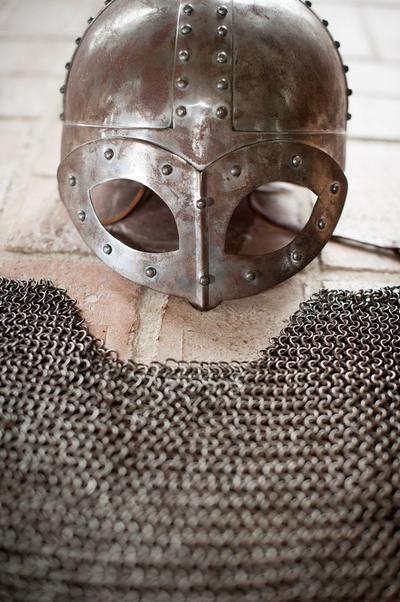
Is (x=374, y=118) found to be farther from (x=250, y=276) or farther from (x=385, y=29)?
(x=250, y=276)

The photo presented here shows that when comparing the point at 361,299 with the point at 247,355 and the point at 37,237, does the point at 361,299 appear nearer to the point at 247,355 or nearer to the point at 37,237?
the point at 247,355

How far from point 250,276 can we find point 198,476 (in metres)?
0.54

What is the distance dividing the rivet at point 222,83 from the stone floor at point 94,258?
57cm

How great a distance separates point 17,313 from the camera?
1.69m

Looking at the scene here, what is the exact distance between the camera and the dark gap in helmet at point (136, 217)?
201cm

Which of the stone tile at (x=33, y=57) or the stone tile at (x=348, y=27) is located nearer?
the stone tile at (x=33, y=57)

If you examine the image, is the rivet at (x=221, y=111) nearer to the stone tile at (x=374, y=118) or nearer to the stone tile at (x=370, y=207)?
the stone tile at (x=370, y=207)

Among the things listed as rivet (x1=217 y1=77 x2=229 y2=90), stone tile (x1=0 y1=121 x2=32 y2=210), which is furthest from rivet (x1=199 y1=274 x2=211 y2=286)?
stone tile (x1=0 y1=121 x2=32 y2=210)

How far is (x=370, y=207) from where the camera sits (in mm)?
2285

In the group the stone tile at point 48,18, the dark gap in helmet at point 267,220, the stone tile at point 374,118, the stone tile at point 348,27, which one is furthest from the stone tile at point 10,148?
the stone tile at point 348,27

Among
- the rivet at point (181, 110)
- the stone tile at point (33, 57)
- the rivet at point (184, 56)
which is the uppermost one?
the rivet at point (184, 56)

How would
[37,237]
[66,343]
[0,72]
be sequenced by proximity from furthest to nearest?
1. [0,72]
2. [37,237]
3. [66,343]

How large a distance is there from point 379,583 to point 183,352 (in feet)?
2.23

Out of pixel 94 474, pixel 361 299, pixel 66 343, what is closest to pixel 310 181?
pixel 361 299
